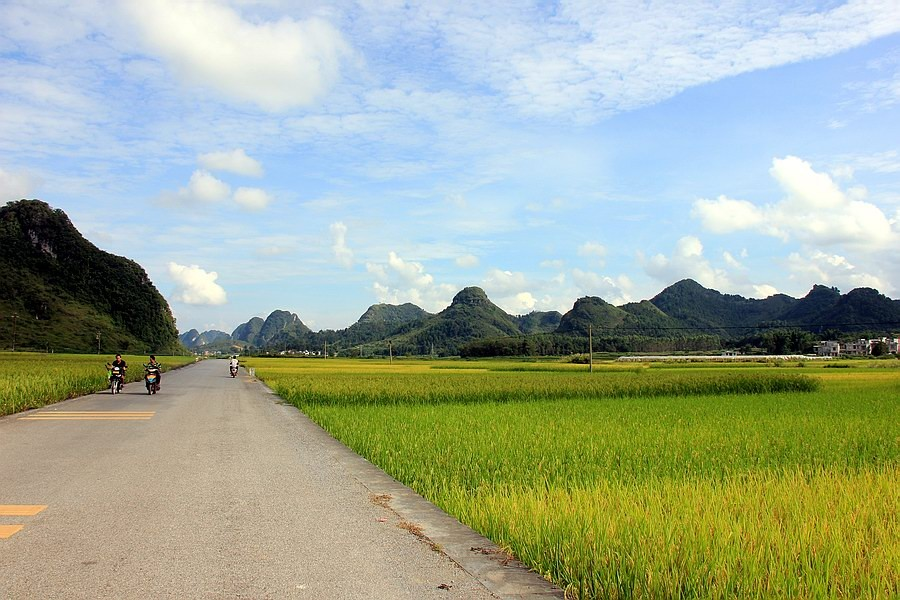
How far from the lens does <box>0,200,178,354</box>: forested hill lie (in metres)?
114

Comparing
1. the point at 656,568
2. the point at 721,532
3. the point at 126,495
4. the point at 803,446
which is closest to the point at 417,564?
the point at 656,568

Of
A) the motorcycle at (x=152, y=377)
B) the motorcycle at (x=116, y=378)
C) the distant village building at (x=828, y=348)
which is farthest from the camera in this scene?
the distant village building at (x=828, y=348)

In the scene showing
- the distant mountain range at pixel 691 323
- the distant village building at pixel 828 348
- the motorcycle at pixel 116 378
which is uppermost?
the distant mountain range at pixel 691 323

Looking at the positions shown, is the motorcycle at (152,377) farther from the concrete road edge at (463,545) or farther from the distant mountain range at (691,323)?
the distant mountain range at (691,323)

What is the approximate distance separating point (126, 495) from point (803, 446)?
10893 mm

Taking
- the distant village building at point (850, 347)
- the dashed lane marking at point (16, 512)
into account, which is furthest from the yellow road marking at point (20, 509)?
the distant village building at point (850, 347)

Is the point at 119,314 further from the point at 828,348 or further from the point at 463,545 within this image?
the point at 463,545

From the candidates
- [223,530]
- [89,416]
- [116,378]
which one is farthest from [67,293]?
[223,530]

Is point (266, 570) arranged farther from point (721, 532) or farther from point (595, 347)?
point (595, 347)

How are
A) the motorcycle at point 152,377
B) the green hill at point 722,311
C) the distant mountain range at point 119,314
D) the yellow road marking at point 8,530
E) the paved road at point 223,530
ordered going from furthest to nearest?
the green hill at point 722,311, the distant mountain range at point 119,314, the motorcycle at point 152,377, the yellow road marking at point 8,530, the paved road at point 223,530

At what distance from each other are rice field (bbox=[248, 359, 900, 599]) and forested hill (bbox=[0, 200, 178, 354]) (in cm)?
10948

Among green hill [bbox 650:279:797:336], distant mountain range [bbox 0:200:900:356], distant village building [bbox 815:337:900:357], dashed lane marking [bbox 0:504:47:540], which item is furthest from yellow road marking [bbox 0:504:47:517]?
green hill [bbox 650:279:797:336]

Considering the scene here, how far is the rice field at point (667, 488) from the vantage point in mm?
4344

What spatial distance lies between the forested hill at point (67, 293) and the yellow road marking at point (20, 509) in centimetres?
11261
